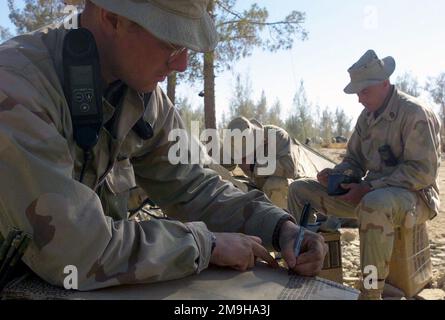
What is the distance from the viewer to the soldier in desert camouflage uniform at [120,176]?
142 centimetres

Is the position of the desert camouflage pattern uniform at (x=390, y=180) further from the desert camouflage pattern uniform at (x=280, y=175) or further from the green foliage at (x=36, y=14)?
the green foliage at (x=36, y=14)

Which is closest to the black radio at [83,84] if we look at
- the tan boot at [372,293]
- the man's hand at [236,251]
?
the man's hand at [236,251]

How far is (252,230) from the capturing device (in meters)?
2.02

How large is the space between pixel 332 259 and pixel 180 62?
2.60m

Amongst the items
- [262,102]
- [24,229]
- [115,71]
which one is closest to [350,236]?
[115,71]

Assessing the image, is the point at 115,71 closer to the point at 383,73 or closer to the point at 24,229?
the point at 24,229

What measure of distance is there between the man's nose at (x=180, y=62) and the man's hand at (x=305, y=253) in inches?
27.4

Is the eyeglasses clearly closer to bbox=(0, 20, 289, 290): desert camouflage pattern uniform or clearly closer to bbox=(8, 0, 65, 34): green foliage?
bbox=(0, 20, 289, 290): desert camouflage pattern uniform

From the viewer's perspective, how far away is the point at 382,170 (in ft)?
15.5

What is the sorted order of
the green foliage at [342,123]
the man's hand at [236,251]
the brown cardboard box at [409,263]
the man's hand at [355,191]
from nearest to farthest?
the man's hand at [236,251] < the brown cardboard box at [409,263] < the man's hand at [355,191] < the green foliage at [342,123]

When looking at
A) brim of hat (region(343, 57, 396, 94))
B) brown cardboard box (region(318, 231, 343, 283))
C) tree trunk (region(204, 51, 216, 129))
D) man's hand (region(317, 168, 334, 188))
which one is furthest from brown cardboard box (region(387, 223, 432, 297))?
tree trunk (region(204, 51, 216, 129))
